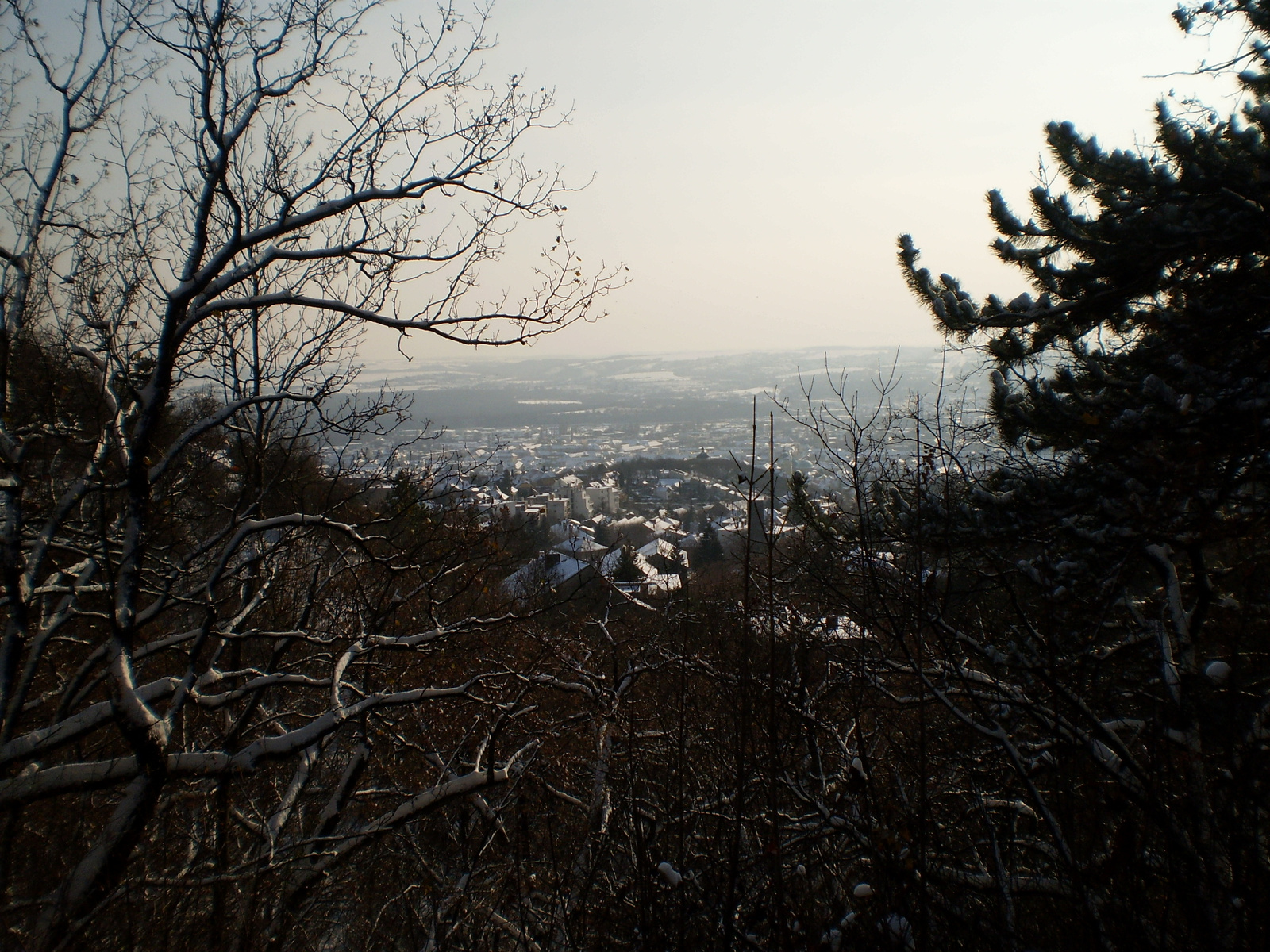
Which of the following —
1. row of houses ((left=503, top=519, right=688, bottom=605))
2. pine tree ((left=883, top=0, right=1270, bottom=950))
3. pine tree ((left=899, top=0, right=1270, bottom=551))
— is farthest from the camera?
row of houses ((left=503, top=519, right=688, bottom=605))

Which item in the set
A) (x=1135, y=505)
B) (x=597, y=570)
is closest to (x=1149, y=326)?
(x=1135, y=505)

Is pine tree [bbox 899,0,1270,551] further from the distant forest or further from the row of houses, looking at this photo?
the row of houses

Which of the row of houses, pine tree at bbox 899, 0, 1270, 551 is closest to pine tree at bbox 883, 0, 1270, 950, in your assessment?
pine tree at bbox 899, 0, 1270, 551

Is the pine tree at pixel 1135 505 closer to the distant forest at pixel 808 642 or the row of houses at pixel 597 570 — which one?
the distant forest at pixel 808 642

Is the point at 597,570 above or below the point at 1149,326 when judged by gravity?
below

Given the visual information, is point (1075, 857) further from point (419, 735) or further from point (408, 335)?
point (419, 735)

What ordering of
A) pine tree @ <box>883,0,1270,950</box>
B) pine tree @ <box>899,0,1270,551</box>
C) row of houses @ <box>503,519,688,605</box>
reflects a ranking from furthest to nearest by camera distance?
1. row of houses @ <box>503,519,688,605</box>
2. pine tree @ <box>899,0,1270,551</box>
3. pine tree @ <box>883,0,1270,950</box>

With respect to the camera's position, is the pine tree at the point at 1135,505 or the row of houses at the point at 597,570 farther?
the row of houses at the point at 597,570

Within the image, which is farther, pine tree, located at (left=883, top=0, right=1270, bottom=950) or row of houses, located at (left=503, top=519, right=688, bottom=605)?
row of houses, located at (left=503, top=519, right=688, bottom=605)

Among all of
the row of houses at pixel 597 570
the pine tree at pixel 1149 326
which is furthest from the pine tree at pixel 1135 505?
the row of houses at pixel 597 570

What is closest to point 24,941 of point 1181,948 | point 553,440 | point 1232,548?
point 1181,948

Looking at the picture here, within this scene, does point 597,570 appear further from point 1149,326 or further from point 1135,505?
point 1149,326

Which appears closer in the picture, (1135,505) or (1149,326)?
(1135,505)
